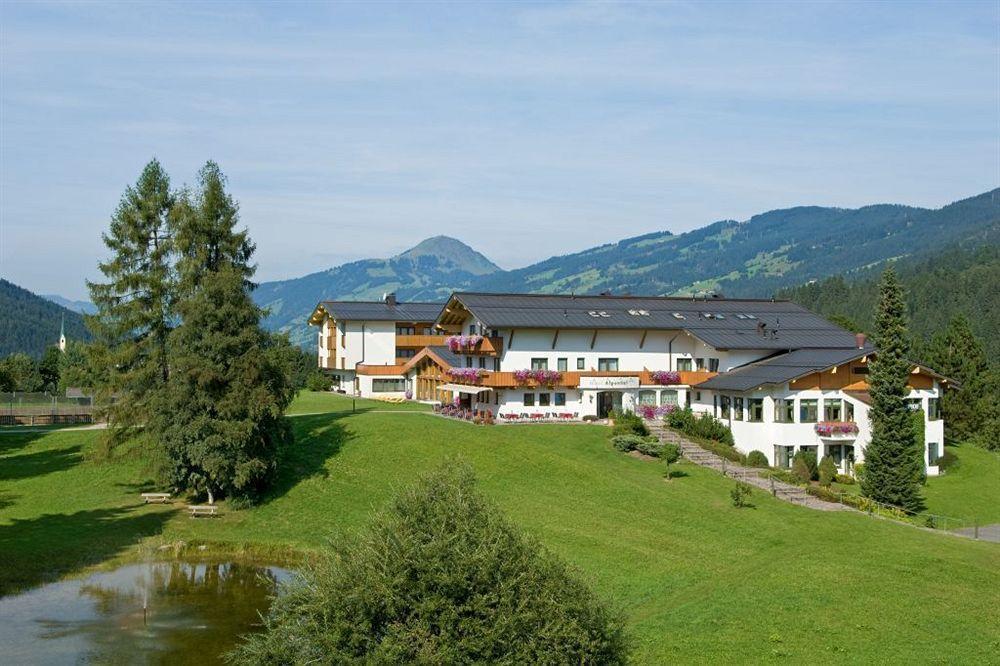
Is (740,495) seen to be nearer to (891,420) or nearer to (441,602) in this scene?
(891,420)

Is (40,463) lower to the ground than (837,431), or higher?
lower

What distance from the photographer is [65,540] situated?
41500 millimetres

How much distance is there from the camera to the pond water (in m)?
28.5

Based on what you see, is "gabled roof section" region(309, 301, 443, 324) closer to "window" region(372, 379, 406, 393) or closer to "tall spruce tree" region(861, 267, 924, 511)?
"window" region(372, 379, 406, 393)

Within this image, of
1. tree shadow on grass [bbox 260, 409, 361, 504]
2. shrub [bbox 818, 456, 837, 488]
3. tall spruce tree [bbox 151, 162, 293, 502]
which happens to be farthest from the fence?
shrub [bbox 818, 456, 837, 488]

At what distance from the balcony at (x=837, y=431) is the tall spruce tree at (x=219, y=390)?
1196 inches

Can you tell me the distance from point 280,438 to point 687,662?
29.3 m

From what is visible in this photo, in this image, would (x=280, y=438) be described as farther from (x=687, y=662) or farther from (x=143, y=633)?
(x=687, y=662)

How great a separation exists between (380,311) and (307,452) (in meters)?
42.7

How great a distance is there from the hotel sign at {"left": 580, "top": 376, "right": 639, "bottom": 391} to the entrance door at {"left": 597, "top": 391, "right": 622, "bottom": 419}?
975 mm

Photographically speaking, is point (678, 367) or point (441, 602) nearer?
point (441, 602)

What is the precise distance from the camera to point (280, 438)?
5009 centimetres

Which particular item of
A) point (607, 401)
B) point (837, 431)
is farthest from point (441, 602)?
point (607, 401)

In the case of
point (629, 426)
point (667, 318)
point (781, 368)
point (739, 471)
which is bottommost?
point (739, 471)
